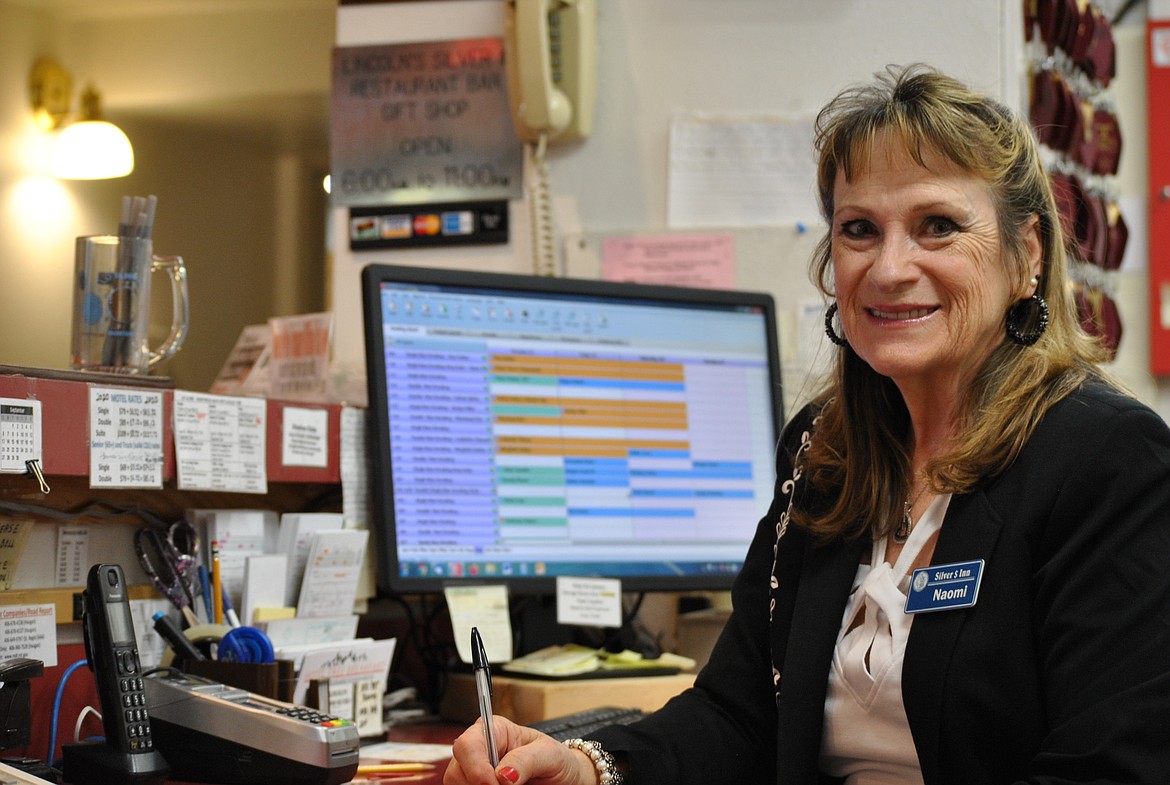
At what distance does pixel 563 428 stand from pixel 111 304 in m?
0.59

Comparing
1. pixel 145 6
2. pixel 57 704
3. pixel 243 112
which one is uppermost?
pixel 145 6

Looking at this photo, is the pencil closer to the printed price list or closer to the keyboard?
the printed price list

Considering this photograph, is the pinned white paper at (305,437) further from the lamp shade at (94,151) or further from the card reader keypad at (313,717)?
the lamp shade at (94,151)

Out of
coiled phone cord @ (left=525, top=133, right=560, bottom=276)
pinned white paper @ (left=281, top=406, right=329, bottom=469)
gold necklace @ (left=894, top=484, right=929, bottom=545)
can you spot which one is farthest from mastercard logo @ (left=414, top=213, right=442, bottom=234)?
Answer: gold necklace @ (left=894, top=484, right=929, bottom=545)

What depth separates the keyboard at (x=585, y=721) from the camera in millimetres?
1266

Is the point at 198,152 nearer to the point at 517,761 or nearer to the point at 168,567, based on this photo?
the point at 168,567

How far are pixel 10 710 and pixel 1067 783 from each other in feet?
2.76

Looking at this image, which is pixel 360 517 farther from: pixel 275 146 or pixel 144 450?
pixel 275 146

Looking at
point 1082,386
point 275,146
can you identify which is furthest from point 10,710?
point 275,146

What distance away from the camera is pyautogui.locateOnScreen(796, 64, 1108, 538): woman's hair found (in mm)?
1113

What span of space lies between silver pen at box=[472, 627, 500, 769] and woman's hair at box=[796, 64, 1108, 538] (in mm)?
389

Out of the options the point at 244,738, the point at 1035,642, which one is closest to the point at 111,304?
the point at 244,738

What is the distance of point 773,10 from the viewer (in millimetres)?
1934

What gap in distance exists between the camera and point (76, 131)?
395cm
